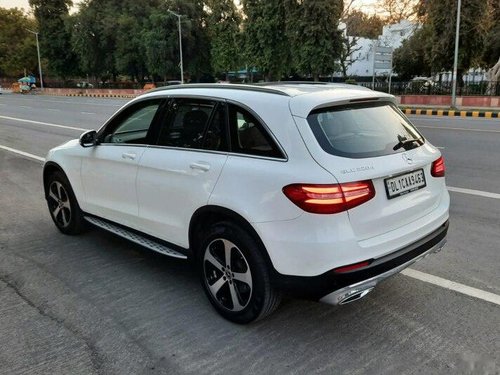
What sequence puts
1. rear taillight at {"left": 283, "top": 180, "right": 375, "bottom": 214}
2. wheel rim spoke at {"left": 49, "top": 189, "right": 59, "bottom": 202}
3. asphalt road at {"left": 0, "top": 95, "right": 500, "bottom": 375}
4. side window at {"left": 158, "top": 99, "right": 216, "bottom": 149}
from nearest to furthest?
rear taillight at {"left": 283, "top": 180, "right": 375, "bottom": 214}
asphalt road at {"left": 0, "top": 95, "right": 500, "bottom": 375}
side window at {"left": 158, "top": 99, "right": 216, "bottom": 149}
wheel rim spoke at {"left": 49, "top": 189, "right": 59, "bottom": 202}

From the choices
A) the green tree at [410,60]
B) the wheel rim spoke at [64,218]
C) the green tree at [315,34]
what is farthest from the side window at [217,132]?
the green tree at [410,60]

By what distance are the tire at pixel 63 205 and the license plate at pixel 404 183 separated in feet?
10.9

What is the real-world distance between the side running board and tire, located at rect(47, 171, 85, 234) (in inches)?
12.4

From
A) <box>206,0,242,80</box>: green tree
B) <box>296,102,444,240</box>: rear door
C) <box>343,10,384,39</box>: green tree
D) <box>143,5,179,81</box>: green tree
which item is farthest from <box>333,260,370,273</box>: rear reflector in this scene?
<box>143,5,179,81</box>: green tree

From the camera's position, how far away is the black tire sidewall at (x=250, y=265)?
10.4ft

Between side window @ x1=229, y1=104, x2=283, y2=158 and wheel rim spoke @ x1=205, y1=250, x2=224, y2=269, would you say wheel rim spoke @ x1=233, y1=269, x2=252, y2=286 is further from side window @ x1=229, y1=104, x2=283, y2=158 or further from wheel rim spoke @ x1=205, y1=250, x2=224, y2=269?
side window @ x1=229, y1=104, x2=283, y2=158

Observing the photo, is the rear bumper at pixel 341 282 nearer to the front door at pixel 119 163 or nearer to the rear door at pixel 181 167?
the rear door at pixel 181 167

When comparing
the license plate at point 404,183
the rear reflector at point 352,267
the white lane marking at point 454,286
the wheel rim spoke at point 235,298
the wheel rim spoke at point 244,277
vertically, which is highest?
the license plate at point 404,183

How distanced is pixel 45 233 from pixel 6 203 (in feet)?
6.16

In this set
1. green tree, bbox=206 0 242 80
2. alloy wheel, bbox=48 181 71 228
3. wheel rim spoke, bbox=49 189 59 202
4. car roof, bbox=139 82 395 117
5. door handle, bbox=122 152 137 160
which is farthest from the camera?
green tree, bbox=206 0 242 80

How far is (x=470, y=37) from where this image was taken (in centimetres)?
2764

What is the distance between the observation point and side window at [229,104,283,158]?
320 centimetres

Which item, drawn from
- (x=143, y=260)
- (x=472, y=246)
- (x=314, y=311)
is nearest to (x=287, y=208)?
(x=314, y=311)

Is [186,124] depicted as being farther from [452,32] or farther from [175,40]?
[175,40]
